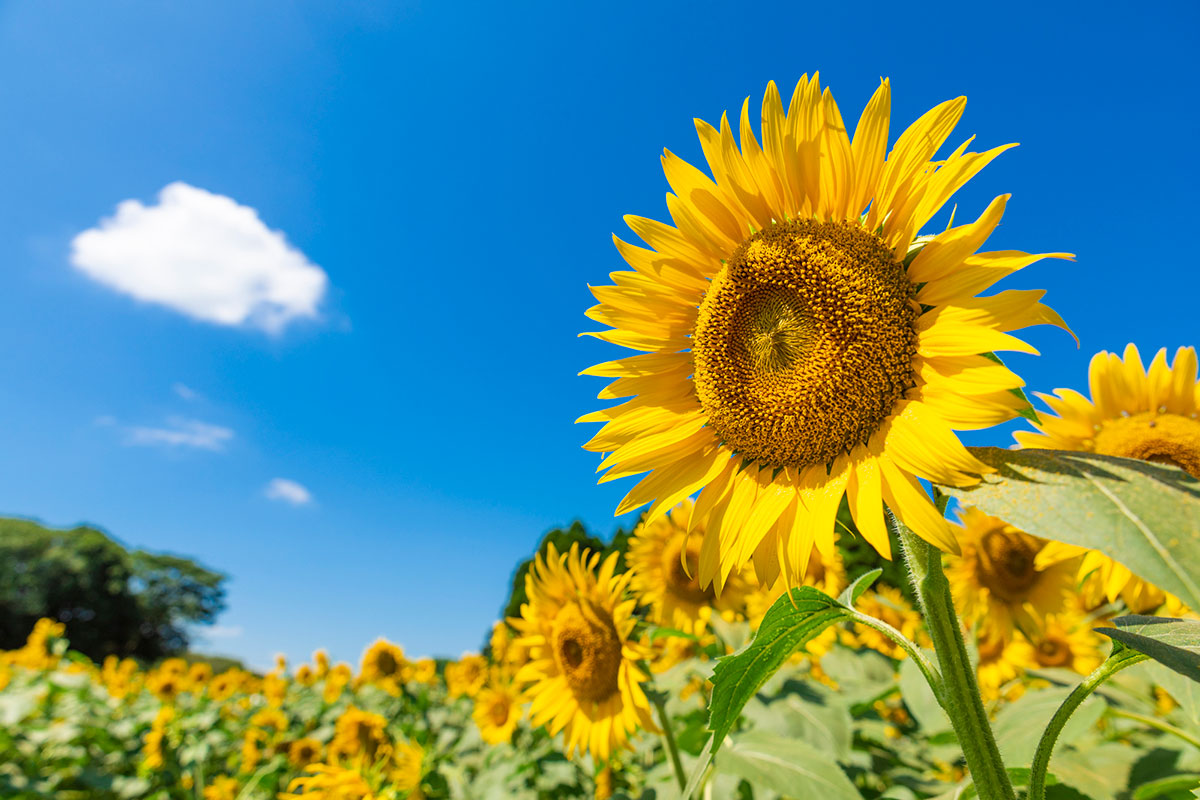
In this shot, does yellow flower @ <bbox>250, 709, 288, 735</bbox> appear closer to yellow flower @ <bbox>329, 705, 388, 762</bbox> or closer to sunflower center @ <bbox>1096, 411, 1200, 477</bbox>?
yellow flower @ <bbox>329, 705, 388, 762</bbox>

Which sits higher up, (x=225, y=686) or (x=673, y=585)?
(x=673, y=585)

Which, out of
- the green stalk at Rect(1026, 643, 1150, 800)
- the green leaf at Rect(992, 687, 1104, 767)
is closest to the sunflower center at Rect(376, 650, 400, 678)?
the green leaf at Rect(992, 687, 1104, 767)

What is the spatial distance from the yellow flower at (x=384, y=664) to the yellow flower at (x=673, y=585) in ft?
15.4

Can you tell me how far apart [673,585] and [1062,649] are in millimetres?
2577

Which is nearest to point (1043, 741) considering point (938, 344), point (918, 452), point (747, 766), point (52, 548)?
point (918, 452)

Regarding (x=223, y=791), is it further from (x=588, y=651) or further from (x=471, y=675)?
(x=588, y=651)

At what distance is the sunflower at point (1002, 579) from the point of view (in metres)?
3.09

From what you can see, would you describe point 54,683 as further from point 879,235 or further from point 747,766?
point 879,235

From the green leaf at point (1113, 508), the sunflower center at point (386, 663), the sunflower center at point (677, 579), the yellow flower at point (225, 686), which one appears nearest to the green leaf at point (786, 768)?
the green leaf at point (1113, 508)

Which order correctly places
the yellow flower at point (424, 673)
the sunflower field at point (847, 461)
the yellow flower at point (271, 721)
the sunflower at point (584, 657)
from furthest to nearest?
the yellow flower at point (424, 673) → the yellow flower at point (271, 721) → the sunflower at point (584, 657) → the sunflower field at point (847, 461)

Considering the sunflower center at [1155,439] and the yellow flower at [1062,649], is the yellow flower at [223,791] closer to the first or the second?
the yellow flower at [1062,649]

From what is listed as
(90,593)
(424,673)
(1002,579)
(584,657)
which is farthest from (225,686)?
(90,593)

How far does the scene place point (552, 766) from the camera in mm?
3910

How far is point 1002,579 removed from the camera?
315 cm
